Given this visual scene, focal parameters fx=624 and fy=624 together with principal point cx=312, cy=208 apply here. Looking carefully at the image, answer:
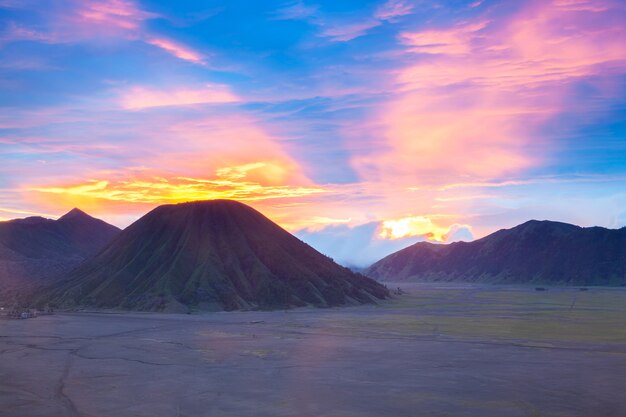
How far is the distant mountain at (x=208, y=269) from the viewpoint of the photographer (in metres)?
111

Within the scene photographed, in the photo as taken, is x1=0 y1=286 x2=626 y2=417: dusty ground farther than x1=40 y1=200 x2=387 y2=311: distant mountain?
No

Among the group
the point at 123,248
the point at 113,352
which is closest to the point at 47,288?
the point at 123,248

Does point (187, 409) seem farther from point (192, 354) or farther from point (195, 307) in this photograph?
point (195, 307)

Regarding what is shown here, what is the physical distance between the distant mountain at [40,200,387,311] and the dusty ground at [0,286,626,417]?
35322 millimetres

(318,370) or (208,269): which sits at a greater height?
(208,269)

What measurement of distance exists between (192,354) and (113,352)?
728 centimetres

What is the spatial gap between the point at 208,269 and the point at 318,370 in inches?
3088

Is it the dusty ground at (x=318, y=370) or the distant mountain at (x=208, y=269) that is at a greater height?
the distant mountain at (x=208, y=269)

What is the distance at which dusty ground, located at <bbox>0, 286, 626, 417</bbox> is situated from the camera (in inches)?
1232

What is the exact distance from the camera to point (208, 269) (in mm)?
117312

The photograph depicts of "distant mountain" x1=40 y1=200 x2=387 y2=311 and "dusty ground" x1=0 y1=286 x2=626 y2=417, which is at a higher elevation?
"distant mountain" x1=40 y1=200 x2=387 y2=311

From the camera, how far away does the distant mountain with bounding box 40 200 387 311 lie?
111m

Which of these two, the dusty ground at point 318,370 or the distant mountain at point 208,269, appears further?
the distant mountain at point 208,269

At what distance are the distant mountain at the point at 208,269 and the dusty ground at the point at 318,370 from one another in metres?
35.3
